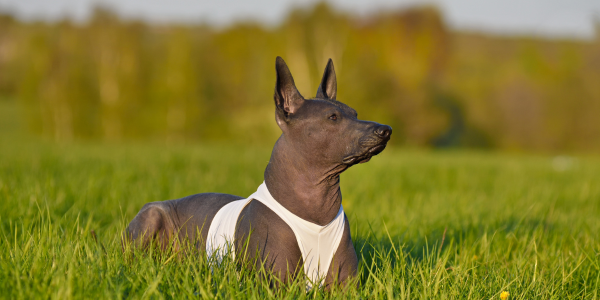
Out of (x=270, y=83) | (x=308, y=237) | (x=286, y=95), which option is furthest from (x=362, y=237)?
(x=270, y=83)

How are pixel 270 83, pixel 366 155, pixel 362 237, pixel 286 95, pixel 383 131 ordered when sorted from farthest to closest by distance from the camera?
1. pixel 270 83
2. pixel 362 237
3. pixel 286 95
4. pixel 366 155
5. pixel 383 131

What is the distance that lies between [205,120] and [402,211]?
104 feet

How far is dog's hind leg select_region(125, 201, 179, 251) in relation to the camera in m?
3.26

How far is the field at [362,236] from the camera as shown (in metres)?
2.43

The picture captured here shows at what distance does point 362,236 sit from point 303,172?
4.48 feet

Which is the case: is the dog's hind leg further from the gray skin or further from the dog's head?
the dog's head

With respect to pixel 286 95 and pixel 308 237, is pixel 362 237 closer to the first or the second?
pixel 308 237

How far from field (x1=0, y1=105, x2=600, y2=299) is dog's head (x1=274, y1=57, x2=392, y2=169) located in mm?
674

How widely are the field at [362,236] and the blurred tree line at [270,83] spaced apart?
11.4 m

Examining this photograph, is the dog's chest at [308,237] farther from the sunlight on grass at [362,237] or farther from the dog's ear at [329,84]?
the dog's ear at [329,84]

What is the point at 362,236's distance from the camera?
391cm

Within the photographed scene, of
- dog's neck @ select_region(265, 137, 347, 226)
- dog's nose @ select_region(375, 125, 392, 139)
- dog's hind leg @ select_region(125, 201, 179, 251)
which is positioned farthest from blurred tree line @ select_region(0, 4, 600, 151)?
dog's nose @ select_region(375, 125, 392, 139)

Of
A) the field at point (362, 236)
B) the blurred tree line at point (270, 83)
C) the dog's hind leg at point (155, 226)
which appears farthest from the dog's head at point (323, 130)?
the blurred tree line at point (270, 83)

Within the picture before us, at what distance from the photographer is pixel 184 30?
105 feet
